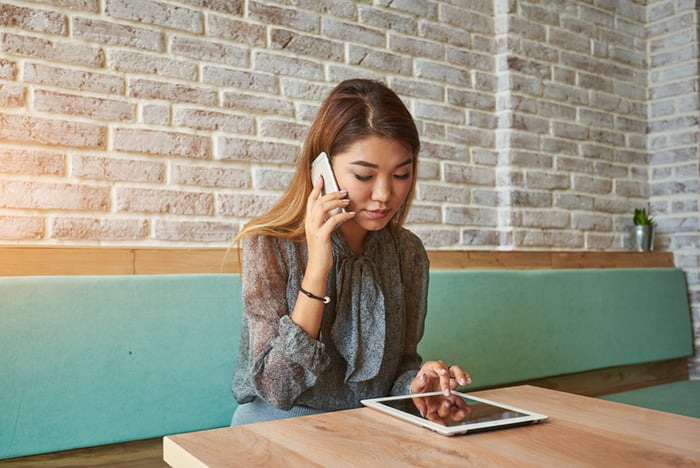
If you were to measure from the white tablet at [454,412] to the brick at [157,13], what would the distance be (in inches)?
59.2

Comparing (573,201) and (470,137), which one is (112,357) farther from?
(573,201)

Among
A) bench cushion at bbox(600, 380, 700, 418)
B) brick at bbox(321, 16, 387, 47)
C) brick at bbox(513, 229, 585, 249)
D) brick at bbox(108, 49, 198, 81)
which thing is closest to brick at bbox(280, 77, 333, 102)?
brick at bbox(321, 16, 387, 47)

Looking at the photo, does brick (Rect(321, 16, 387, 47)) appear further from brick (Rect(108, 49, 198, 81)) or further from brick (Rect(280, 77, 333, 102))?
brick (Rect(108, 49, 198, 81))

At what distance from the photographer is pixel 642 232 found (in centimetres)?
333

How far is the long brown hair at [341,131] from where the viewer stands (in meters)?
1.42

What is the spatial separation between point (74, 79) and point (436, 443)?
1.59m

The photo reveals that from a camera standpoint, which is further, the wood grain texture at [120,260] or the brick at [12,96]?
the brick at [12,96]

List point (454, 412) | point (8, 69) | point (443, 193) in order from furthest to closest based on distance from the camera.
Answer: point (443, 193) → point (8, 69) → point (454, 412)

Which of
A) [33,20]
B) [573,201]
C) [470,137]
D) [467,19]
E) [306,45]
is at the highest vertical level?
[467,19]

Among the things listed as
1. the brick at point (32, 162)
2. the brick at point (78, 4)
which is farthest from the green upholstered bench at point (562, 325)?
the brick at point (78, 4)

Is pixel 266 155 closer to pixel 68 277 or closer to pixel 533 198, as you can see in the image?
pixel 68 277

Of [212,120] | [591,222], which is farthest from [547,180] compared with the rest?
[212,120]

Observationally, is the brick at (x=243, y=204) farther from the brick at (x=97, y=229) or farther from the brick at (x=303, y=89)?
the brick at (x=303, y=89)

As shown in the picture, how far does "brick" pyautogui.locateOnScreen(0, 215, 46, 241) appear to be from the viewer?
1825mm
